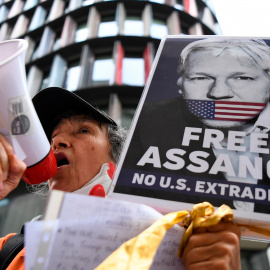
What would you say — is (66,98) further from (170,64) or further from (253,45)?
(253,45)

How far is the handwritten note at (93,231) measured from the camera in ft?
1.17

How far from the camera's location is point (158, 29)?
724 centimetres

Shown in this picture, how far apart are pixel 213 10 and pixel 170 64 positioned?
365 inches

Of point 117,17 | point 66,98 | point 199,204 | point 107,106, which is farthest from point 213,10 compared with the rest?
point 199,204

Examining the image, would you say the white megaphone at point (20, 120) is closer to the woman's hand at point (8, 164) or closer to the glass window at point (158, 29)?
the woman's hand at point (8, 164)

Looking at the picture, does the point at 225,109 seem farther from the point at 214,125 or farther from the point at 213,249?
the point at 213,249

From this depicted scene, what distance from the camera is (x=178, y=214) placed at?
17.1 inches

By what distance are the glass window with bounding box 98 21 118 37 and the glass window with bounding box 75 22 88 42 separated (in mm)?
374

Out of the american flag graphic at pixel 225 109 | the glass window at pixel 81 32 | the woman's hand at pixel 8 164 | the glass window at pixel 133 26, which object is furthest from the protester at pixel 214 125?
the glass window at pixel 81 32

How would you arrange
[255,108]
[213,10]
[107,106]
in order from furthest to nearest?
1. [213,10]
2. [107,106]
3. [255,108]

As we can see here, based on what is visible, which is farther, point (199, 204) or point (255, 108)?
point (255, 108)

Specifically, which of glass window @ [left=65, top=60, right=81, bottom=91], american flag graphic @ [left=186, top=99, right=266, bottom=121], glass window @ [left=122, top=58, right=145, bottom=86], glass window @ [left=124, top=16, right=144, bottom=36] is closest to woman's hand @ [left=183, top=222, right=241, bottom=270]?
american flag graphic @ [left=186, top=99, right=266, bottom=121]

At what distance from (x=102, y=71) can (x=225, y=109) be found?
6.10m

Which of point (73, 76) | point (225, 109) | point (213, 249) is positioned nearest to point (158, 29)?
point (73, 76)
